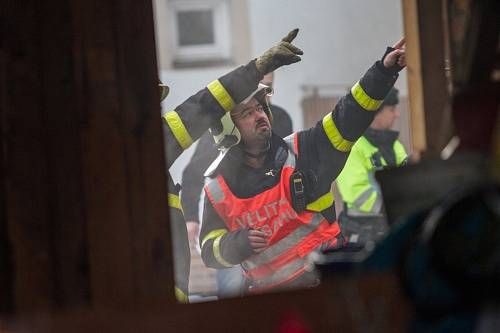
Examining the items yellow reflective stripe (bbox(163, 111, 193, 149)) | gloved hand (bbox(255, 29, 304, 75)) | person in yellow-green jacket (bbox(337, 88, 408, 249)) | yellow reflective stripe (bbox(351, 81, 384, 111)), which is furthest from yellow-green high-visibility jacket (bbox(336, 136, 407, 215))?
yellow reflective stripe (bbox(163, 111, 193, 149))

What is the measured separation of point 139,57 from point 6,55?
13.5 inches

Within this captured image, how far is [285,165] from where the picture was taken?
328 centimetres

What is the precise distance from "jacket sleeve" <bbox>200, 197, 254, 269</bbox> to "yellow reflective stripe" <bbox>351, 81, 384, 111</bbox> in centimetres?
67

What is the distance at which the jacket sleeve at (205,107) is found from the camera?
3.24 metres

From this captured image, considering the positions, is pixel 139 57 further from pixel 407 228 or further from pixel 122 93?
pixel 407 228

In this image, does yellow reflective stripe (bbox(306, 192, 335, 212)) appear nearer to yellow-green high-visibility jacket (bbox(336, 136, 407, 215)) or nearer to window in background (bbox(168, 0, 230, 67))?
yellow-green high-visibility jacket (bbox(336, 136, 407, 215))

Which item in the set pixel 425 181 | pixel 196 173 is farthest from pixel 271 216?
pixel 425 181

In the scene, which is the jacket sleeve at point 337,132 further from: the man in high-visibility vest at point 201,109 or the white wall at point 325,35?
the man in high-visibility vest at point 201,109

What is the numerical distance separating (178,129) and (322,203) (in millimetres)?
630

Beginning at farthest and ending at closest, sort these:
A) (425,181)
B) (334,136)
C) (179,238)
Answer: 1. (334,136)
2. (179,238)
3. (425,181)

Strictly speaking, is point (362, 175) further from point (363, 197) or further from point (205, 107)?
point (205, 107)

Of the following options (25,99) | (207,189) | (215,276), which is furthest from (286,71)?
(25,99)

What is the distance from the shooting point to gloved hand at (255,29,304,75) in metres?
3.25

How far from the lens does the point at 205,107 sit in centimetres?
327
